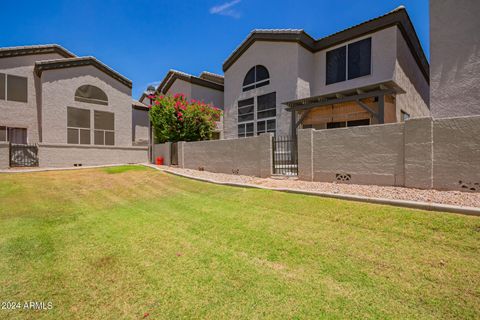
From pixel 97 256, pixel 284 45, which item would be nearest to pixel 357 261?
pixel 97 256

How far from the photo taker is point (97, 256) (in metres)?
3.73

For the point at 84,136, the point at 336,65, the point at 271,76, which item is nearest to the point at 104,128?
the point at 84,136

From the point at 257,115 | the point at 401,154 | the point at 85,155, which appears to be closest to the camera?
the point at 401,154

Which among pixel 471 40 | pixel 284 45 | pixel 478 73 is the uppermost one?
pixel 284 45

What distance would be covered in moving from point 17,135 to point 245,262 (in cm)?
2215

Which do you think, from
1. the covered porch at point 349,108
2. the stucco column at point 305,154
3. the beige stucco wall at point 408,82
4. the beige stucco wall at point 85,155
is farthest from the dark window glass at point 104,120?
the beige stucco wall at point 408,82

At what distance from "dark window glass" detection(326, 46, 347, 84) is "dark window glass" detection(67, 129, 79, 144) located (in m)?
19.1

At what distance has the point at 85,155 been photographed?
1831cm

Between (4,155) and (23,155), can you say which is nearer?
(4,155)

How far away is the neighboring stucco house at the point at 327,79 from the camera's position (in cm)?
1220

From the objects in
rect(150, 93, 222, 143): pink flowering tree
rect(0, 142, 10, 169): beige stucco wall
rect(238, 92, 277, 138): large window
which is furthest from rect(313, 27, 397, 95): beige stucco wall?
rect(0, 142, 10, 169): beige stucco wall

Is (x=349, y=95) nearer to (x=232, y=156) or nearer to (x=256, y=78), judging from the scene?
(x=232, y=156)

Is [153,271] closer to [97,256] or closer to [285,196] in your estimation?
[97,256]

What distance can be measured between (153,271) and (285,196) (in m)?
4.39
